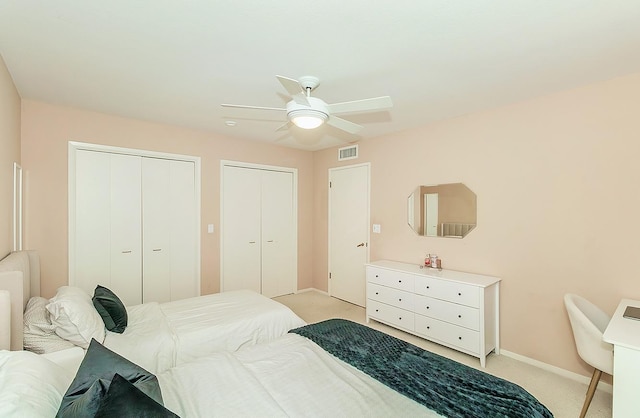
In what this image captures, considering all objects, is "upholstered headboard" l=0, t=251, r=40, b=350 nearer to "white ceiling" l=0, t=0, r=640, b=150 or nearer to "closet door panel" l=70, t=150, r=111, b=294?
"closet door panel" l=70, t=150, r=111, b=294

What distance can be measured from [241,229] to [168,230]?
1007 millimetres

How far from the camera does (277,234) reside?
493 centimetres

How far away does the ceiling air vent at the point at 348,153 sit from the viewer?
179 inches

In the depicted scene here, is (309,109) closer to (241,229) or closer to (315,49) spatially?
(315,49)

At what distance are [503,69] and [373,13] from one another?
1.24m

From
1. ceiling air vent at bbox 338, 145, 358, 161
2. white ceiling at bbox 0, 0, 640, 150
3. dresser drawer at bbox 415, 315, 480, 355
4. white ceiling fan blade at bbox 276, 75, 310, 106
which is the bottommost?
dresser drawer at bbox 415, 315, 480, 355

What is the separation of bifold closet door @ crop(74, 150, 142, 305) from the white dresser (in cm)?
290

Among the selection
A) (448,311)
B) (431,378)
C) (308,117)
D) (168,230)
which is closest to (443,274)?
(448,311)

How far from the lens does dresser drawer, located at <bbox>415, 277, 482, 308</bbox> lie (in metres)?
2.89

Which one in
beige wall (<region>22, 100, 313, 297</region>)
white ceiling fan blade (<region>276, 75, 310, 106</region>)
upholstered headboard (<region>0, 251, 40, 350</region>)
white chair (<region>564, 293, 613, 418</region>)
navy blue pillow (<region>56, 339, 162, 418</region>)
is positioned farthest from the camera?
beige wall (<region>22, 100, 313, 297</region>)

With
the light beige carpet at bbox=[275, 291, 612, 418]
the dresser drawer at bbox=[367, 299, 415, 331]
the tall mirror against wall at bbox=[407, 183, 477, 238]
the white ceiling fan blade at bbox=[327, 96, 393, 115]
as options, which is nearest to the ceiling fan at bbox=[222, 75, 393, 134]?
the white ceiling fan blade at bbox=[327, 96, 393, 115]

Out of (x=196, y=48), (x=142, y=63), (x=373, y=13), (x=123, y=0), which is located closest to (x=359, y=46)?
(x=373, y=13)

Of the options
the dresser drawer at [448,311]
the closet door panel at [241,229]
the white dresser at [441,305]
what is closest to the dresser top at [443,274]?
the white dresser at [441,305]

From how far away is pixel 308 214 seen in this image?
17.3ft
